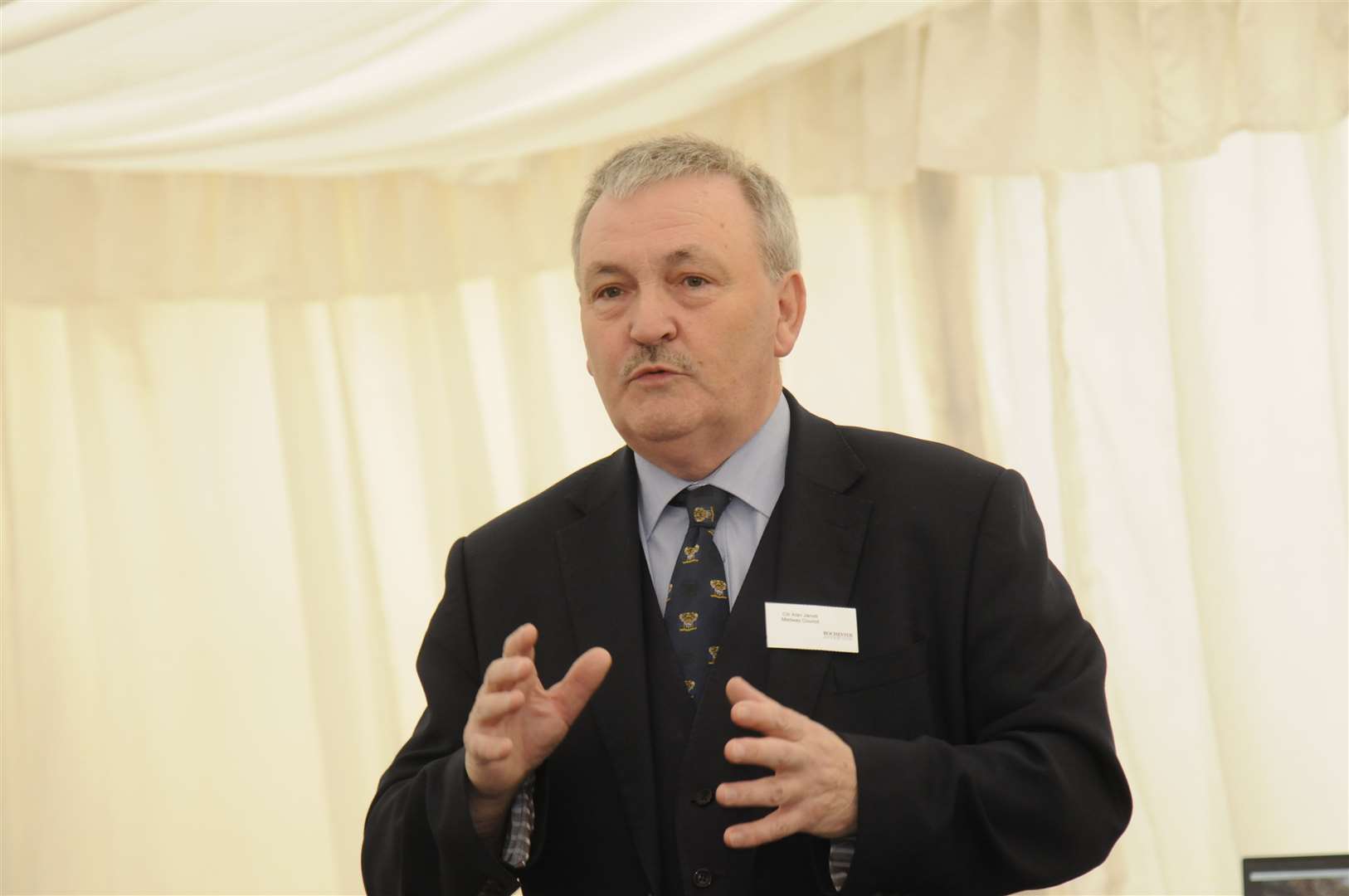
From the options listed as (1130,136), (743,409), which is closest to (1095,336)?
(1130,136)

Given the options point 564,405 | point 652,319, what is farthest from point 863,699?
point 564,405

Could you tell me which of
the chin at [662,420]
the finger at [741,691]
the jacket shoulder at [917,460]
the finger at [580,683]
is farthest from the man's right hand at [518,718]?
the jacket shoulder at [917,460]

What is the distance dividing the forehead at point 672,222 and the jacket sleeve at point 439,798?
1.72ft

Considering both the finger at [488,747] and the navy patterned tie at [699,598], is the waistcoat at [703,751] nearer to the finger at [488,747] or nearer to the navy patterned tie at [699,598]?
the navy patterned tie at [699,598]

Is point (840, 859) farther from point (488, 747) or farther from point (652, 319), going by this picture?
point (652, 319)

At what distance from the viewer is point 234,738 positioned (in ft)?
13.1

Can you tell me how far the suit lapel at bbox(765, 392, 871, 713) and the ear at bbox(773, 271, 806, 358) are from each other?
0.14 m

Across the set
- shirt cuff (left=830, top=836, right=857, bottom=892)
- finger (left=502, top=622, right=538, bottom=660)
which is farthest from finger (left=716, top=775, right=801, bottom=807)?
finger (left=502, top=622, right=538, bottom=660)

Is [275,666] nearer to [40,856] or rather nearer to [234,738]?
[234,738]

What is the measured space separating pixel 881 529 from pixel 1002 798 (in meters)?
0.41

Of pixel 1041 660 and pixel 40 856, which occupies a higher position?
pixel 1041 660

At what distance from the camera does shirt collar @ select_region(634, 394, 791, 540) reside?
77.8 inches

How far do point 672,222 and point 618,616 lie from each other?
0.56 meters

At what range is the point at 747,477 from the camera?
1.99m
